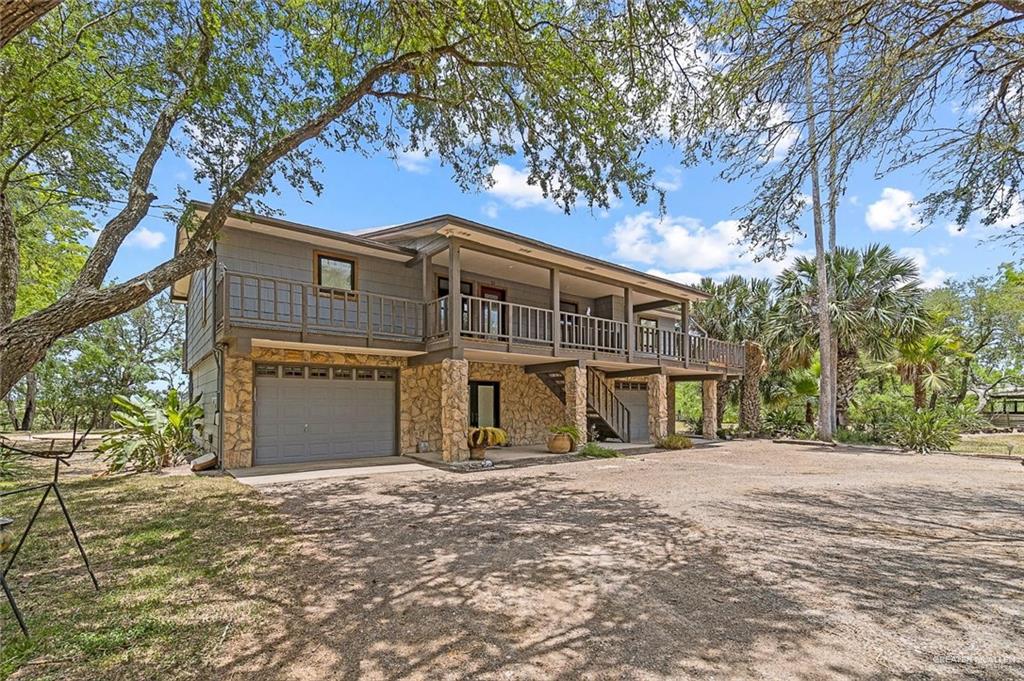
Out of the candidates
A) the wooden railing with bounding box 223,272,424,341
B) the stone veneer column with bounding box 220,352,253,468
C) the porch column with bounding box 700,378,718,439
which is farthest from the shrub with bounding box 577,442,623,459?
the stone veneer column with bounding box 220,352,253,468

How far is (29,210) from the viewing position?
35.5 feet

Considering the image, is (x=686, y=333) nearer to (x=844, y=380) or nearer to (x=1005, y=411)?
(x=844, y=380)

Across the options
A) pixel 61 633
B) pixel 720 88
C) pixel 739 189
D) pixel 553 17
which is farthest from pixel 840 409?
pixel 61 633

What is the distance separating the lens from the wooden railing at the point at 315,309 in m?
9.96

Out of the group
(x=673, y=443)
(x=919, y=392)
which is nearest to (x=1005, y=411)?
(x=919, y=392)

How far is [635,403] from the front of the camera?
19031 millimetres

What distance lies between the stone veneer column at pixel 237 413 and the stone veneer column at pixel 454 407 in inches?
158

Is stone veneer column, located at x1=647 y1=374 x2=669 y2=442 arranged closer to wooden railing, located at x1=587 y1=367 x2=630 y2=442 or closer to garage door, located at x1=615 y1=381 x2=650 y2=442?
wooden railing, located at x1=587 y1=367 x2=630 y2=442

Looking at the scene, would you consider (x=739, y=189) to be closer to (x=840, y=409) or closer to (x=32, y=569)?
(x=32, y=569)

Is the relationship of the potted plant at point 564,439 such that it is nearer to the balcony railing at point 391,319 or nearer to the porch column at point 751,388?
the balcony railing at point 391,319

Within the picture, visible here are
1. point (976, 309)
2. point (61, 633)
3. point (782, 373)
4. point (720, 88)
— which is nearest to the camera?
point (61, 633)

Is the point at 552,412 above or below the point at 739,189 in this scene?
below

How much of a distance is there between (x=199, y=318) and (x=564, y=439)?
9858 millimetres

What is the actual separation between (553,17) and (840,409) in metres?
17.9
